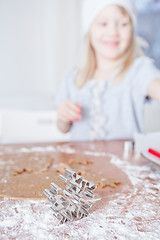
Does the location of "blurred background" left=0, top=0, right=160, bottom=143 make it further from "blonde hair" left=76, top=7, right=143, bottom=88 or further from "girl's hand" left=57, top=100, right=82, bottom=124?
"girl's hand" left=57, top=100, right=82, bottom=124

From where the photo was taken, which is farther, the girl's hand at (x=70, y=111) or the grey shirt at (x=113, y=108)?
the grey shirt at (x=113, y=108)

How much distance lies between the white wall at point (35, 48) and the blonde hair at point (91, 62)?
2.89ft

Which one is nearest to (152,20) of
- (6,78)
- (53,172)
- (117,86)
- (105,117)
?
(117,86)

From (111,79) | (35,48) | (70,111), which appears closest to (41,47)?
(35,48)

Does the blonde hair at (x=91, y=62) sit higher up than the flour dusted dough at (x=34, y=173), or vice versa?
the blonde hair at (x=91, y=62)

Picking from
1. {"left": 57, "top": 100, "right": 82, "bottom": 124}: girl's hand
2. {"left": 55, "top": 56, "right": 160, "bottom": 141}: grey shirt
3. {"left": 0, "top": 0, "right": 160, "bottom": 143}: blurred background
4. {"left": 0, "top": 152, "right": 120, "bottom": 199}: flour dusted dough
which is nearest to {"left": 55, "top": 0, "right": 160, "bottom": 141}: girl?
{"left": 55, "top": 56, "right": 160, "bottom": 141}: grey shirt

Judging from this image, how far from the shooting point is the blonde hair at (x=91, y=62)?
1.24m

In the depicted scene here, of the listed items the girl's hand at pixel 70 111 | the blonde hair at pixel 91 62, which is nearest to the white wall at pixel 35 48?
the blonde hair at pixel 91 62

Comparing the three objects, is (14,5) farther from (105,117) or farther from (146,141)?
(146,141)

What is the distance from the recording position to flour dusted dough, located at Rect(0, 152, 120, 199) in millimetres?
464

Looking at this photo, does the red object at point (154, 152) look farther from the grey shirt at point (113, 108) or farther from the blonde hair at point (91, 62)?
the blonde hair at point (91, 62)

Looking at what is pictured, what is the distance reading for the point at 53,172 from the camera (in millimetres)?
564

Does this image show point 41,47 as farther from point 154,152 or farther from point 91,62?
point 154,152

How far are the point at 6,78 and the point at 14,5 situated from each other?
0.61m
